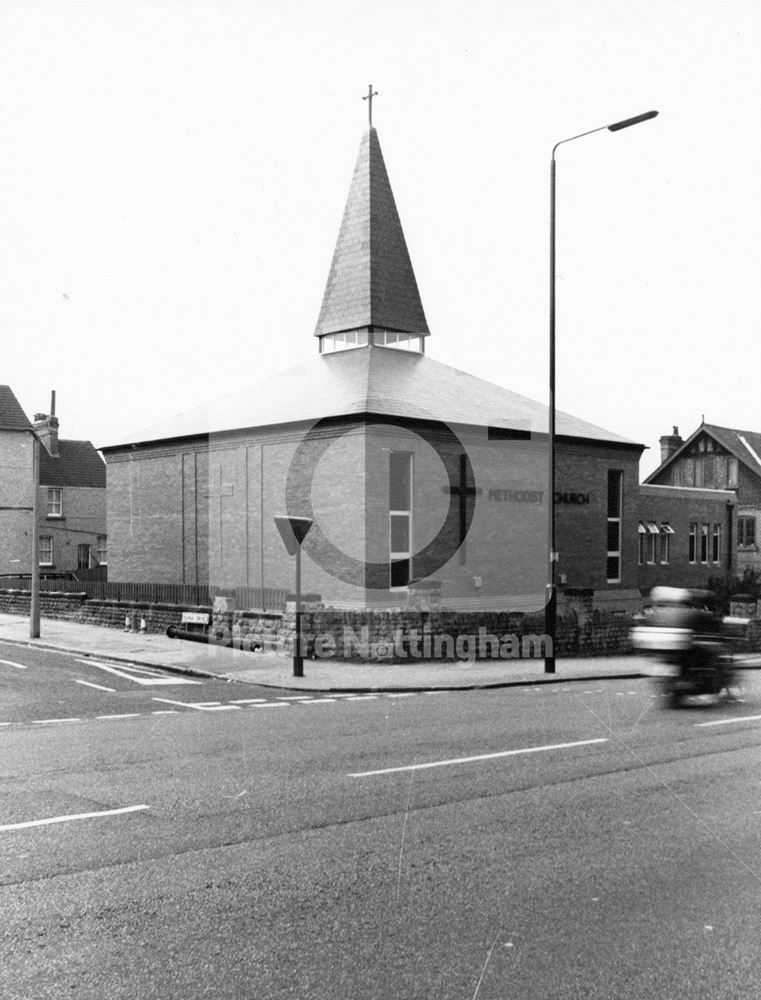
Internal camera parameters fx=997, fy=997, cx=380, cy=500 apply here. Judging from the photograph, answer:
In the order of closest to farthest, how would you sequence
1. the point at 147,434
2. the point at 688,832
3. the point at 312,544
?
the point at 688,832
the point at 312,544
the point at 147,434

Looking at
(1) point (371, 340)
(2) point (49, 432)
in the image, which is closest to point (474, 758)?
(1) point (371, 340)

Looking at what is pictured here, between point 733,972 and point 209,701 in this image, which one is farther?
point 209,701

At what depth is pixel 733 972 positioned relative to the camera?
5.02m

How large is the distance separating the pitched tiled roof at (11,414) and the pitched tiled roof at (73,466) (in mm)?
2600

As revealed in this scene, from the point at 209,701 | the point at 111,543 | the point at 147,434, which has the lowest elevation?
the point at 209,701

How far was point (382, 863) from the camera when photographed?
680 centimetres

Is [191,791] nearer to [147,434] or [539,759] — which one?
[539,759]

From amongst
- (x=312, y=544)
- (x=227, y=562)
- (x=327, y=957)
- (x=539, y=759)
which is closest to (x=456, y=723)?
(x=539, y=759)

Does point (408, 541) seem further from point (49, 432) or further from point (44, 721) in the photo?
point (49, 432)

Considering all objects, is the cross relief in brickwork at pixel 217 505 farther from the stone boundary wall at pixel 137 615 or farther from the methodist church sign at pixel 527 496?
the methodist church sign at pixel 527 496

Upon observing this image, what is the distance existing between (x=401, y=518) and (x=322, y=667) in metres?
9.64

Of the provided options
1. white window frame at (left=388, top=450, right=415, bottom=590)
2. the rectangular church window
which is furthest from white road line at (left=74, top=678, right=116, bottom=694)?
the rectangular church window

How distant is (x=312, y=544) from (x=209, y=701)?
1485 centimetres

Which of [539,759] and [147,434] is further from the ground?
[147,434]
